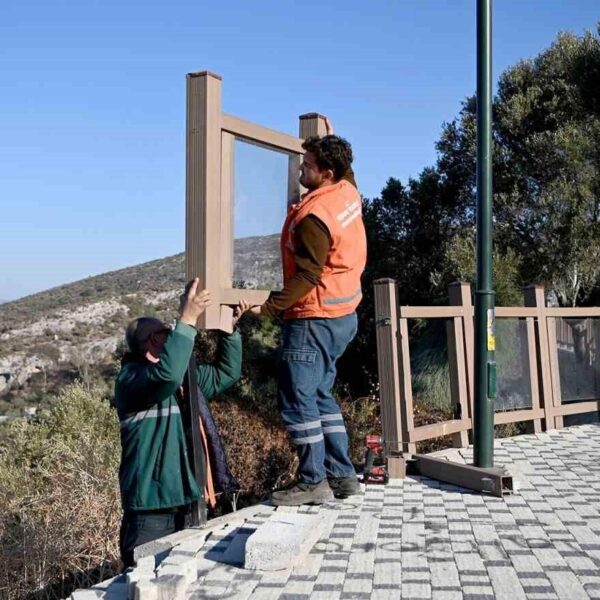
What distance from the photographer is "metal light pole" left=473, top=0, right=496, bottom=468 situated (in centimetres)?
602

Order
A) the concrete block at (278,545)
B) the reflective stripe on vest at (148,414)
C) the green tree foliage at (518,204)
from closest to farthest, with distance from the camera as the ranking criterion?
the concrete block at (278,545) < the reflective stripe on vest at (148,414) < the green tree foliage at (518,204)

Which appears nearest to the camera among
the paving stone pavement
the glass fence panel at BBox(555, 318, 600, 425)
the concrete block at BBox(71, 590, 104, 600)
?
the concrete block at BBox(71, 590, 104, 600)

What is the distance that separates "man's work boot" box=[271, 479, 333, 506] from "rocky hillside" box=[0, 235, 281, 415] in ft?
47.3

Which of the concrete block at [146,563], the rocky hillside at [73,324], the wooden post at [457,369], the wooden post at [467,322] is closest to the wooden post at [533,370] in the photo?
the wooden post at [467,322]

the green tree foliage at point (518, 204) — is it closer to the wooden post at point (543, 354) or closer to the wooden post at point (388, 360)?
the wooden post at point (543, 354)

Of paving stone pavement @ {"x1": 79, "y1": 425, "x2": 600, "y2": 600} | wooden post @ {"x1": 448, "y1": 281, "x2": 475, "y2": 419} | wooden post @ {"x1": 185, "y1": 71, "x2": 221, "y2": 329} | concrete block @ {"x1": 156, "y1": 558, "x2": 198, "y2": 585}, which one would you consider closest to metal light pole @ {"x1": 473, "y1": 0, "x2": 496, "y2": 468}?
paving stone pavement @ {"x1": 79, "y1": 425, "x2": 600, "y2": 600}

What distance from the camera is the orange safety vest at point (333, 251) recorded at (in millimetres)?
4988

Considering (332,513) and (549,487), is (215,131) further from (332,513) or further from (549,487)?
(549,487)

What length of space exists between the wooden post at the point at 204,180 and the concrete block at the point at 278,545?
1260mm

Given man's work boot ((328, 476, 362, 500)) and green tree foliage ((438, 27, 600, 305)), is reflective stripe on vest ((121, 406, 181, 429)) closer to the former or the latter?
man's work boot ((328, 476, 362, 500))

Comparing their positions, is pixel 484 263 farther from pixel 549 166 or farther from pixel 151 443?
pixel 549 166

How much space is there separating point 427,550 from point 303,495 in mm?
1008

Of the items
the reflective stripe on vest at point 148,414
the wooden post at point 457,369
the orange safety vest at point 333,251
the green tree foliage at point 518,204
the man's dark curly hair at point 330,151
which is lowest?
the reflective stripe on vest at point 148,414

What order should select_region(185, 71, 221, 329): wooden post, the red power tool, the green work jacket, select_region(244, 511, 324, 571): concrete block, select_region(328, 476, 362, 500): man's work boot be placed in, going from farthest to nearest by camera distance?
the red power tool
select_region(328, 476, 362, 500): man's work boot
select_region(185, 71, 221, 329): wooden post
the green work jacket
select_region(244, 511, 324, 571): concrete block
